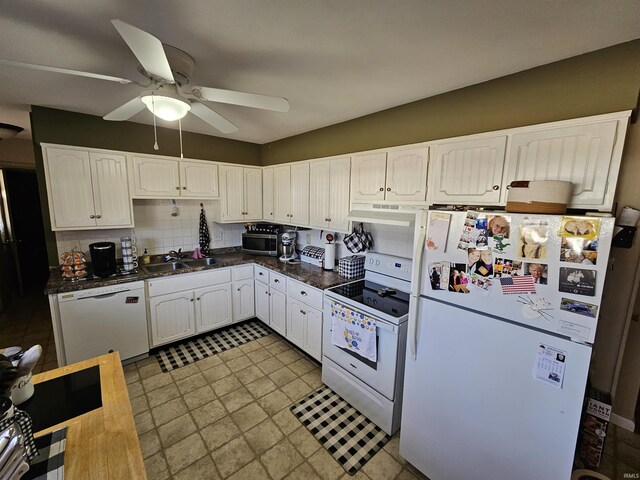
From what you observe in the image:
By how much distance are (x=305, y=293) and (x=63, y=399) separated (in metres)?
1.81

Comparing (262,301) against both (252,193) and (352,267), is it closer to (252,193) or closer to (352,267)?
(352,267)

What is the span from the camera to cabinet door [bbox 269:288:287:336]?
9.91 feet

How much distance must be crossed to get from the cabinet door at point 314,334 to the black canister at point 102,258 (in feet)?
6.49

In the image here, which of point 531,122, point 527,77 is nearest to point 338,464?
point 531,122

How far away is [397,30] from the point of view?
4.34ft

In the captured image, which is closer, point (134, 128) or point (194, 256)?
point (134, 128)

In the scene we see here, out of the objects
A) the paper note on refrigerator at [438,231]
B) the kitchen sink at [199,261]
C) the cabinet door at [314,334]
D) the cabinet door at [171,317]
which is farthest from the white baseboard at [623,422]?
the kitchen sink at [199,261]

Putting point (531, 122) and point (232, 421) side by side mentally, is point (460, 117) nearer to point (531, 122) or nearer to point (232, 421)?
point (531, 122)

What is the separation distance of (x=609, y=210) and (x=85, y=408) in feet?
8.54

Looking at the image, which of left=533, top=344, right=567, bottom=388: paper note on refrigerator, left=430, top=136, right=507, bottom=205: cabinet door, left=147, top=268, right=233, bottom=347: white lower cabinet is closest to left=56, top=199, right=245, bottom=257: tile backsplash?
left=147, top=268, right=233, bottom=347: white lower cabinet

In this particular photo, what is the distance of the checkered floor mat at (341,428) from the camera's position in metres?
1.82

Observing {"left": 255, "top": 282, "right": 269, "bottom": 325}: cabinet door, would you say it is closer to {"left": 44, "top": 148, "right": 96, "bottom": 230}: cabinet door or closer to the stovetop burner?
the stovetop burner

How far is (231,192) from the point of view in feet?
11.5

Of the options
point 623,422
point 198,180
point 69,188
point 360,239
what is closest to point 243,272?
point 198,180
